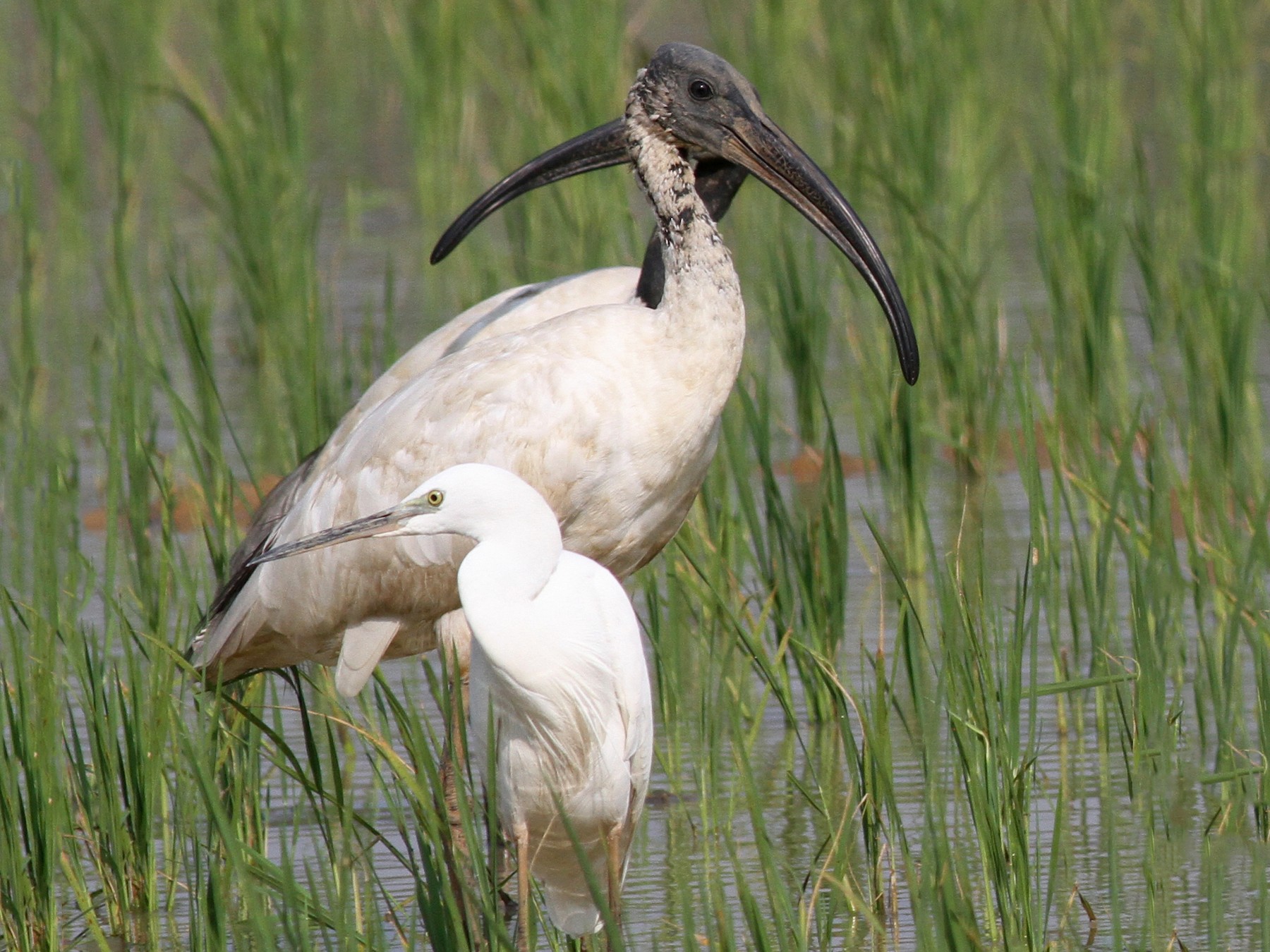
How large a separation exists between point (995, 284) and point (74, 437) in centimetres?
302

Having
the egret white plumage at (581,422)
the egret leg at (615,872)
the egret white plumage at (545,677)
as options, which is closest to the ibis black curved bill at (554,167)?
the egret white plumage at (581,422)

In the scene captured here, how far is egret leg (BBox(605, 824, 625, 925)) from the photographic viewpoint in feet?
11.9

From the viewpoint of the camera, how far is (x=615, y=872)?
3643mm

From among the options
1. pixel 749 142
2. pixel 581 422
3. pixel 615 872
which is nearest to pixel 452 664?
pixel 581 422

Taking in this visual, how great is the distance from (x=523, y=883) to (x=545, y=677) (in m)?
0.37

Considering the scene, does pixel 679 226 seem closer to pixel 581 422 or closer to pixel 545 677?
pixel 581 422

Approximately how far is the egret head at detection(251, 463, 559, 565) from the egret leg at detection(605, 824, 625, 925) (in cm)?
57

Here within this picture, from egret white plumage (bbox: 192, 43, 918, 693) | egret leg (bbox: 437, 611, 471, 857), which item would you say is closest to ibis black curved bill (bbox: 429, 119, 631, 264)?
egret white plumage (bbox: 192, 43, 918, 693)

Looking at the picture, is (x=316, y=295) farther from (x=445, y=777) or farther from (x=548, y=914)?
(x=548, y=914)

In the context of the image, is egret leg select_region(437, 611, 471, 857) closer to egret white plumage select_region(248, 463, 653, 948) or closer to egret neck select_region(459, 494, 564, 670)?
egret white plumage select_region(248, 463, 653, 948)

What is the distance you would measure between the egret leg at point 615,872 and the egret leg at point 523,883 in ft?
0.43

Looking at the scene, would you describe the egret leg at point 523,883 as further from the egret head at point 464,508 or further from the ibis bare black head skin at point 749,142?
the ibis bare black head skin at point 749,142

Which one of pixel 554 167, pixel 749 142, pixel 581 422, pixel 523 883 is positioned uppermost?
pixel 554 167

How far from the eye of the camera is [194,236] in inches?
380
